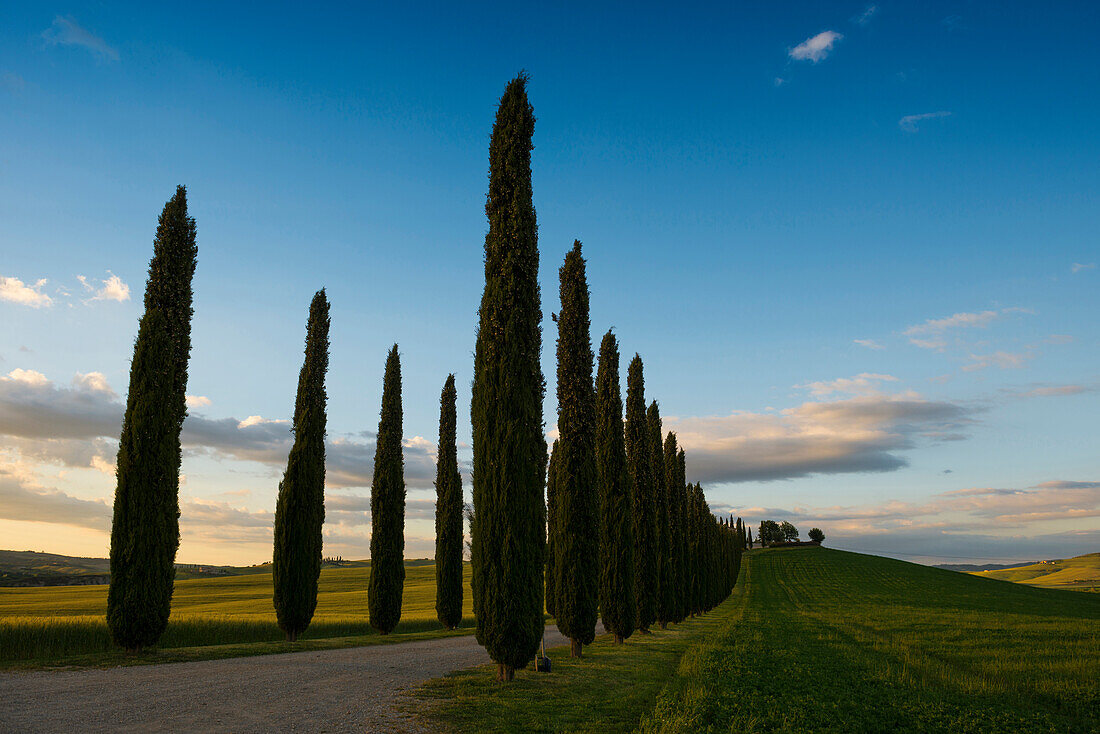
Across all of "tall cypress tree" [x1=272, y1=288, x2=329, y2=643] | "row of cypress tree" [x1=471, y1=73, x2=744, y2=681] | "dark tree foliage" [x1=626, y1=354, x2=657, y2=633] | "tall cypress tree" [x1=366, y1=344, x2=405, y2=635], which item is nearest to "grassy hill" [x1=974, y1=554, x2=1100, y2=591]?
"dark tree foliage" [x1=626, y1=354, x2=657, y2=633]

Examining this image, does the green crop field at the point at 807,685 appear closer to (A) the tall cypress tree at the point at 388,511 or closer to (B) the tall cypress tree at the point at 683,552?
(B) the tall cypress tree at the point at 683,552

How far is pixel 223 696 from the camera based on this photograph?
440 inches

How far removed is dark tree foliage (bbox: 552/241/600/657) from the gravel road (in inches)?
131

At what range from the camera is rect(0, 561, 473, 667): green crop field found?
1738 centimetres

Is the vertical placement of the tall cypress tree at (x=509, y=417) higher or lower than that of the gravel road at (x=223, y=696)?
higher

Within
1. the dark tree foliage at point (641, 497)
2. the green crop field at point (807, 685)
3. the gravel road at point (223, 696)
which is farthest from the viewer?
the dark tree foliage at point (641, 497)

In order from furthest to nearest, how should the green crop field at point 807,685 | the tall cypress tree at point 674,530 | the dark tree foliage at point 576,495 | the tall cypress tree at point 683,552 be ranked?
the tall cypress tree at point 683,552 < the tall cypress tree at point 674,530 < the dark tree foliage at point 576,495 < the green crop field at point 807,685

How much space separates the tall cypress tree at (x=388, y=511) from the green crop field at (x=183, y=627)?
1.65 m

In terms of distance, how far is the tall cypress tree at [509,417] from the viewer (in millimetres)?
13484

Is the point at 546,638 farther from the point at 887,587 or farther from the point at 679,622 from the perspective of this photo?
the point at 887,587

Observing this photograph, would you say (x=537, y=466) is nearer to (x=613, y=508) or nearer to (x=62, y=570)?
(x=613, y=508)

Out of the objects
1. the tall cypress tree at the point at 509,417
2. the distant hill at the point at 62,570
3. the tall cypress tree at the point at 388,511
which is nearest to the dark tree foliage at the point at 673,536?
the tall cypress tree at the point at 388,511

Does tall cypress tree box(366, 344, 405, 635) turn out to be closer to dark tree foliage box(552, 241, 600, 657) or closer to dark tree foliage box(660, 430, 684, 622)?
dark tree foliage box(552, 241, 600, 657)

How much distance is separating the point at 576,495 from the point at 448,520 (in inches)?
580
